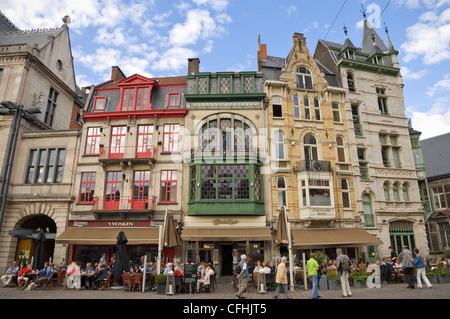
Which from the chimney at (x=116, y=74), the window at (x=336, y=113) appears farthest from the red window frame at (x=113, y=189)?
the window at (x=336, y=113)

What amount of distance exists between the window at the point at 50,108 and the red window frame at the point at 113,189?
27.9ft

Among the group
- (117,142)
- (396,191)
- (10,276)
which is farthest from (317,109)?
(10,276)

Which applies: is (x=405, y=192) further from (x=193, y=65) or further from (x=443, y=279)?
(x=193, y=65)

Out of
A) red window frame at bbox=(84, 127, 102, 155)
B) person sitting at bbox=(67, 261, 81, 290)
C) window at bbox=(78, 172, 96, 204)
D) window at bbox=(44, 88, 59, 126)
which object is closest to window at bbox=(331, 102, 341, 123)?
red window frame at bbox=(84, 127, 102, 155)

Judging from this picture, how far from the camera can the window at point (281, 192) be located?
21078 mm

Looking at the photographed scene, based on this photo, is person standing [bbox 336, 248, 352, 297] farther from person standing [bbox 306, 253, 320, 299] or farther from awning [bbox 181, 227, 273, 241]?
awning [bbox 181, 227, 273, 241]

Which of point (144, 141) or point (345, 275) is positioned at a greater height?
point (144, 141)

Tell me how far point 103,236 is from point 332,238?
1450 centimetres

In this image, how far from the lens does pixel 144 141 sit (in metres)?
22.0

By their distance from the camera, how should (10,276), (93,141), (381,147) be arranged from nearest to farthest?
(10,276) → (93,141) → (381,147)

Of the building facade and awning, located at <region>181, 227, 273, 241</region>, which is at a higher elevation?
the building facade

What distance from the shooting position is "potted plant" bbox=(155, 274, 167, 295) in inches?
501

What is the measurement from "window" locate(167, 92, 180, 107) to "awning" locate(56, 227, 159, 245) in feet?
29.9

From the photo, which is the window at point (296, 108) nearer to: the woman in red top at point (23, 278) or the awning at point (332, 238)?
the awning at point (332, 238)
